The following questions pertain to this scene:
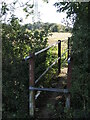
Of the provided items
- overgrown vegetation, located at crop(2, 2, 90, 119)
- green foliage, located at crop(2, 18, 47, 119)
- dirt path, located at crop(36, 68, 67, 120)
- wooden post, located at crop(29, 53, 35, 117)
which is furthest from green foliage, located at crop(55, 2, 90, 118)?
green foliage, located at crop(2, 18, 47, 119)

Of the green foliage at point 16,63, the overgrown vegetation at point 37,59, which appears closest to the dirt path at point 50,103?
the overgrown vegetation at point 37,59

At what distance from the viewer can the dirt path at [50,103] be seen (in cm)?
333

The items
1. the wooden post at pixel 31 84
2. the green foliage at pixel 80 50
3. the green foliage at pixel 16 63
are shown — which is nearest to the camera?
the green foliage at pixel 80 50

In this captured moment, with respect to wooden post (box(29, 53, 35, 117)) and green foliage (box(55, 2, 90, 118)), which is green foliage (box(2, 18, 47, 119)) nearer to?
wooden post (box(29, 53, 35, 117))

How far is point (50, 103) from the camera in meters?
3.80

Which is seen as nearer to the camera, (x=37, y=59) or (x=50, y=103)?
(x=50, y=103)

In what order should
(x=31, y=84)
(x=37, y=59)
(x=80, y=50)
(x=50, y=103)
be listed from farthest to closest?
(x=37, y=59), (x=50, y=103), (x=31, y=84), (x=80, y=50)

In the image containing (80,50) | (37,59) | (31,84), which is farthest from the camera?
(37,59)

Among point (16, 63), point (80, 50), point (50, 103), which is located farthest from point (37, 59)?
point (80, 50)

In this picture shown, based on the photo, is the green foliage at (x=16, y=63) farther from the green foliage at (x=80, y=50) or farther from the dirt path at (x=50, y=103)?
the green foliage at (x=80, y=50)

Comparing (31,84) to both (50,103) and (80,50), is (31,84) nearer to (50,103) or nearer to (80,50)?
(50,103)

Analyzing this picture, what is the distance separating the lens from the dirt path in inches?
131

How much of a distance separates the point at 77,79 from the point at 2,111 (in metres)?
1.25

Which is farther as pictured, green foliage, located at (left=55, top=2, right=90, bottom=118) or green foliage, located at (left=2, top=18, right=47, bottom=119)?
green foliage, located at (left=2, top=18, right=47, bottom=119)
